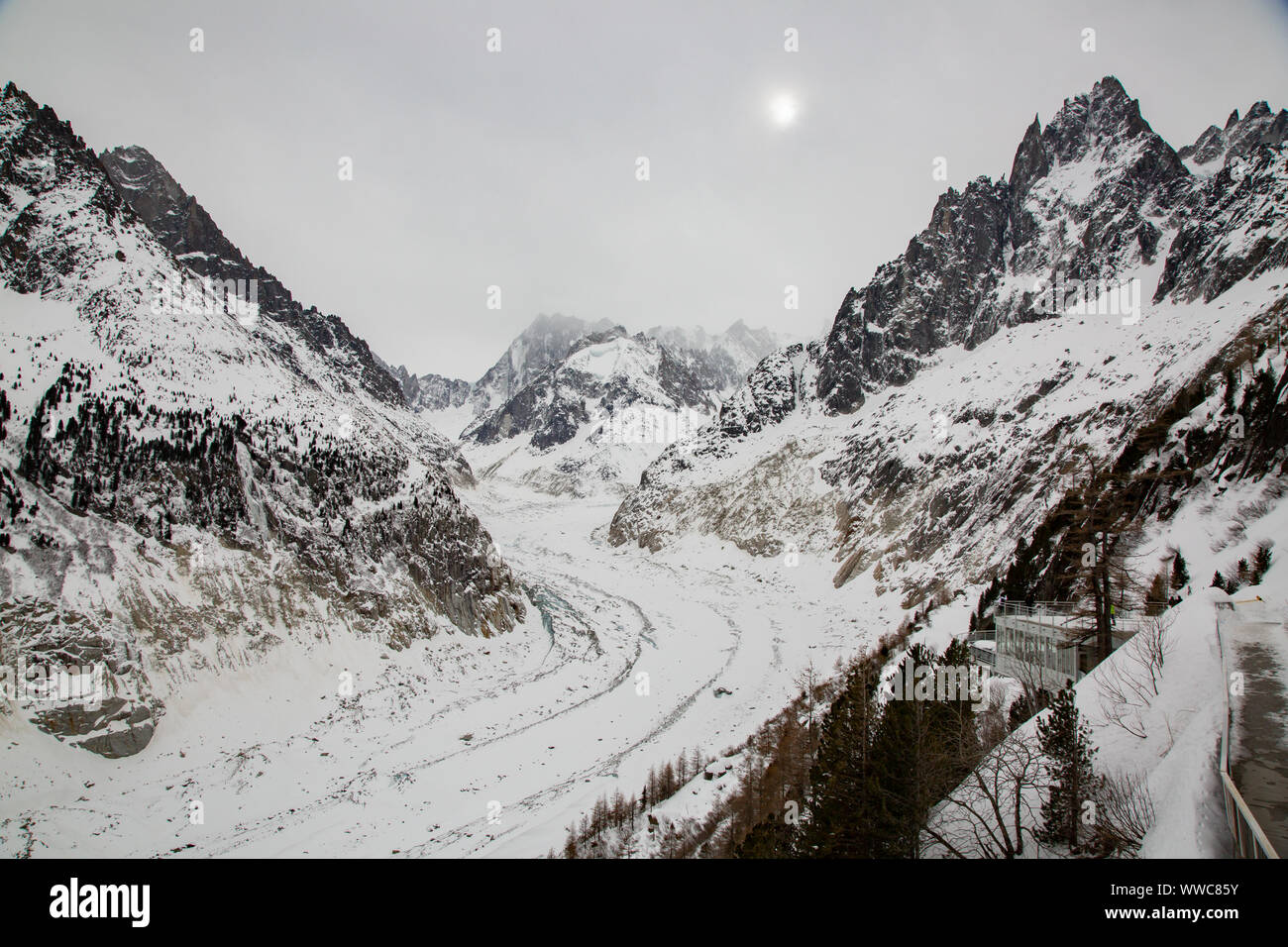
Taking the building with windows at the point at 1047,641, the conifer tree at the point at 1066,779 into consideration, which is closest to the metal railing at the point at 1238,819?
the conifer tree at the point at 1066,779

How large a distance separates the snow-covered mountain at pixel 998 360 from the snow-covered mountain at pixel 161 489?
4634cm

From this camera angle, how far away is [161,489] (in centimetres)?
3450

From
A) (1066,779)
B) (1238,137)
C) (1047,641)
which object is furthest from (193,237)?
(1238,137)

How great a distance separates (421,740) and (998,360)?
86504 millimetres

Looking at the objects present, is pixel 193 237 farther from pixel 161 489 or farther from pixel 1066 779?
pixel 1066 779

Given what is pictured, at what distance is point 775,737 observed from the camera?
113 ft

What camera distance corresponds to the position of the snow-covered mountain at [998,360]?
182 ft

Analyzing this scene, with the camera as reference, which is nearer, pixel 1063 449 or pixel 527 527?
pixel 1063 449

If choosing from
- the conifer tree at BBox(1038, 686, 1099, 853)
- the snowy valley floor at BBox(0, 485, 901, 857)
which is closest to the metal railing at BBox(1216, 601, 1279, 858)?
the conifer tree at BBox(1038, 686, 1099, 853)

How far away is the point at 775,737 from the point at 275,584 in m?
32.7

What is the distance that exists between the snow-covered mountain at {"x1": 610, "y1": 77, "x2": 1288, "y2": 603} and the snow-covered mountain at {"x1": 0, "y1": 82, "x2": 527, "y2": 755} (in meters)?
46.3
